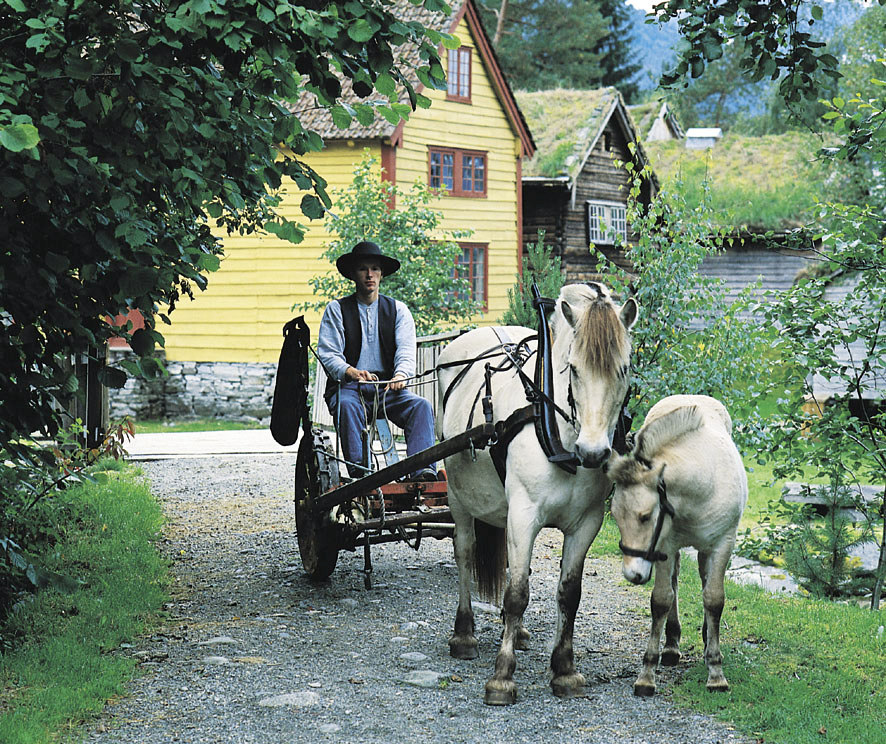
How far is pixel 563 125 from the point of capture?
27.1m

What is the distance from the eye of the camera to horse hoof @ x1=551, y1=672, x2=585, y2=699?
5.23 metres

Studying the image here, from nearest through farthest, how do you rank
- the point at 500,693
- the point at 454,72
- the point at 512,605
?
the point at 500,693 → the point at 512,605 → the point at 454,72

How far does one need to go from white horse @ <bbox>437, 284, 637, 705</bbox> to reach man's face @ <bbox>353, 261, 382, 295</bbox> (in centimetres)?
124

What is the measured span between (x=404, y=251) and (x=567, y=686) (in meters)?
11.6

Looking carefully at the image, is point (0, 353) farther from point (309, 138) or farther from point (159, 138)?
point (309, 138)

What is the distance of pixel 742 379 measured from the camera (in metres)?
9.55

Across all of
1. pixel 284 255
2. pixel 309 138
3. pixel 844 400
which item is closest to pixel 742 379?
pixel 844 400

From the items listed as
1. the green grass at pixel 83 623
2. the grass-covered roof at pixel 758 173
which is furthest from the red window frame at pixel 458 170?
the green grass at pixel 83 623

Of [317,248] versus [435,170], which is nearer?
[317,248]

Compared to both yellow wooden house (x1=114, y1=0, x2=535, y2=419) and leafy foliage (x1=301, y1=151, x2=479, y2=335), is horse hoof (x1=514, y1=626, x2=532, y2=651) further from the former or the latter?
yellow wooden house (x1=114, y1=0, x2=535, y2=419)

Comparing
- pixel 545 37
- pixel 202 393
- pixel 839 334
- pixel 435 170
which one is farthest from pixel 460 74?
pixel 545 37

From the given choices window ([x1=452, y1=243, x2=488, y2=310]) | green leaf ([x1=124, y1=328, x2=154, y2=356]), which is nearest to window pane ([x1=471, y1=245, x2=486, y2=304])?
Result: window ([x1=452, y1=243, x2=488, y2=310])

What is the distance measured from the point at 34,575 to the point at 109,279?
1527mm

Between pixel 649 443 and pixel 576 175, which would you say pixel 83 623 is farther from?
pixel 576 175
